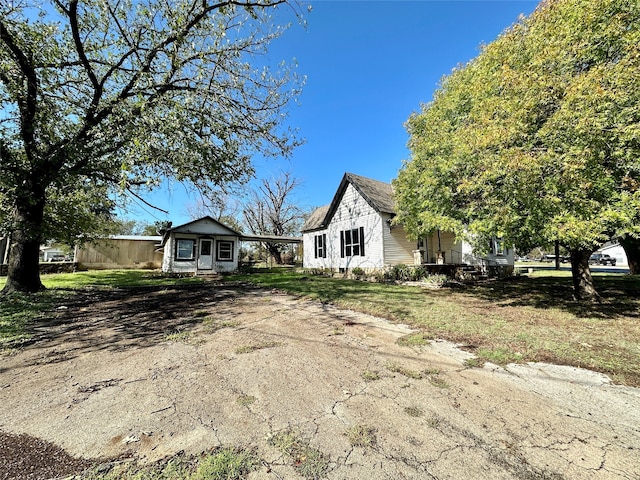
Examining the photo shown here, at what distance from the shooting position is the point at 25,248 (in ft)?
30.8

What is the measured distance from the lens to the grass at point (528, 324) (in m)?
4.06

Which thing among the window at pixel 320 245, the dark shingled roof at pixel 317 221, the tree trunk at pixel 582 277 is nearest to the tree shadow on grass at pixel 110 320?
the tree trunk at pixel 582 277

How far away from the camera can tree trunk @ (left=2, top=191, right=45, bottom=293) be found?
30.1ft

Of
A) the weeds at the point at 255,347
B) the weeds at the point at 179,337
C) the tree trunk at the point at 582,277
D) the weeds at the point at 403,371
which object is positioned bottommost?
the weeds at the point at 403,371

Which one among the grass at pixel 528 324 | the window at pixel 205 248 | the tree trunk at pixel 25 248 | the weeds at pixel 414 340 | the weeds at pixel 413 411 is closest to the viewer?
the weeds at pixel 413 411

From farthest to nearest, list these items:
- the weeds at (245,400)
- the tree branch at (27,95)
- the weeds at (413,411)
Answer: the tree branch at (27,95) → the weeds at (245,400) → the weeds at (413,411)

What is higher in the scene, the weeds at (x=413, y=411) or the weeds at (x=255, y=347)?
the weeds at (x=255, y=347)

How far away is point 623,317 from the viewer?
642 centimetres

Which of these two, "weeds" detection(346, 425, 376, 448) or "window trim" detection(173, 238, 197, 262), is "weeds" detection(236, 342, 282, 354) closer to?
"weeds" detection(346, 425, 376, 448)

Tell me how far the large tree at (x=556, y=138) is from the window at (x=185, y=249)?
1681 cm

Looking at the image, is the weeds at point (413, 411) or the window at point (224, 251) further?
the window at point (224, 251)

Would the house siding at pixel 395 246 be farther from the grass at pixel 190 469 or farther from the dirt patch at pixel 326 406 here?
the grass at pixel 190 469

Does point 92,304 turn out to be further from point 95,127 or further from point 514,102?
point 514,102

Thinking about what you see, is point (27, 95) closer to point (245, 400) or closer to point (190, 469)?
point (245, 400)
